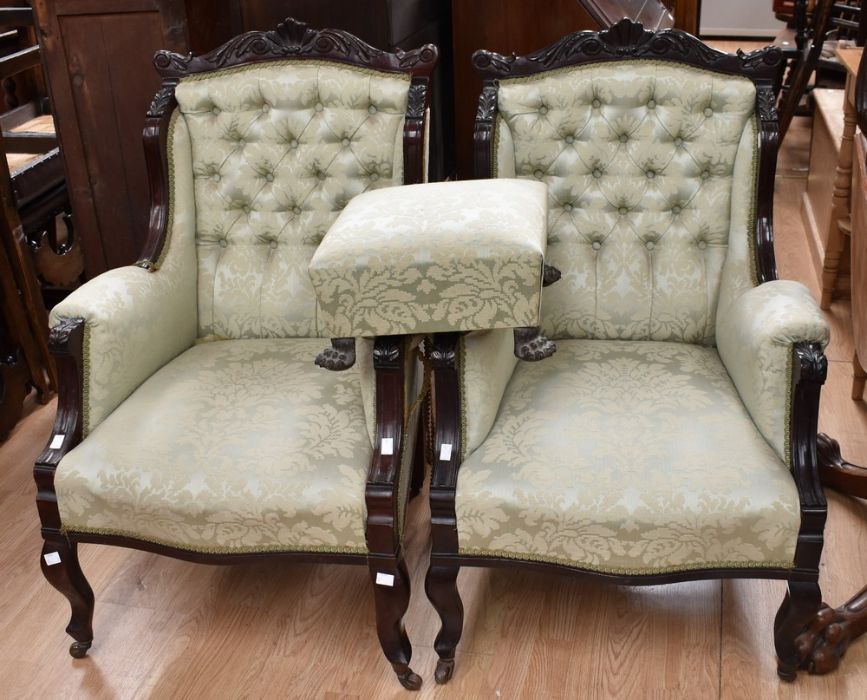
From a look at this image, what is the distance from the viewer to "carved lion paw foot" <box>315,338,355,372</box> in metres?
1.71

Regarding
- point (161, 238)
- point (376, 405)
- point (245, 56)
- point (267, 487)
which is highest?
point (245, 56)

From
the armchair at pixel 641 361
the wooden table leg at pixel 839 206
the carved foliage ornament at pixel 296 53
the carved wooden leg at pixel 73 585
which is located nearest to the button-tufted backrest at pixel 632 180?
the armchair at pixel 641 361

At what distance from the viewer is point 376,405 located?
181cm

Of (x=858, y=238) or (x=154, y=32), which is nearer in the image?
(x=154, y=32)

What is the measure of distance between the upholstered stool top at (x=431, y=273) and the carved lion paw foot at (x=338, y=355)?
49mm

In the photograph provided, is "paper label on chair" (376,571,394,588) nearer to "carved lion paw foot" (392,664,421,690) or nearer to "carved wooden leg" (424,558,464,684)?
"carved wooden leg" (424,558,464,684)

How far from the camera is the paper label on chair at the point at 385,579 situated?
1805 mm

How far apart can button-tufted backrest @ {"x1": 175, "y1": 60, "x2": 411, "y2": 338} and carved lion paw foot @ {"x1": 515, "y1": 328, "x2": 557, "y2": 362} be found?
595 mm

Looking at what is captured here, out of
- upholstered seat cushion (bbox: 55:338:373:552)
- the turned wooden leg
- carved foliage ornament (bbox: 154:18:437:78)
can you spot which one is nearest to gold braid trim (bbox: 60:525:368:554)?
upholstered seat cushion (bbox: 55:338:373:552)

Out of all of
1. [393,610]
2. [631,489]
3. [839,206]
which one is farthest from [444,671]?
[839,206]

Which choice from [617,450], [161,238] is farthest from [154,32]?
[617,450]

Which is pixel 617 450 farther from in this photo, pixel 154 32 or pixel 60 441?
pixel 154 32

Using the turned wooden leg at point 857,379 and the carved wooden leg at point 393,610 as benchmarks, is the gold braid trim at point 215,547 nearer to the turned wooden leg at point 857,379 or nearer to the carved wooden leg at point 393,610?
the carved wooden leg at point 393,610

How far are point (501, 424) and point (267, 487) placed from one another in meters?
0.45
